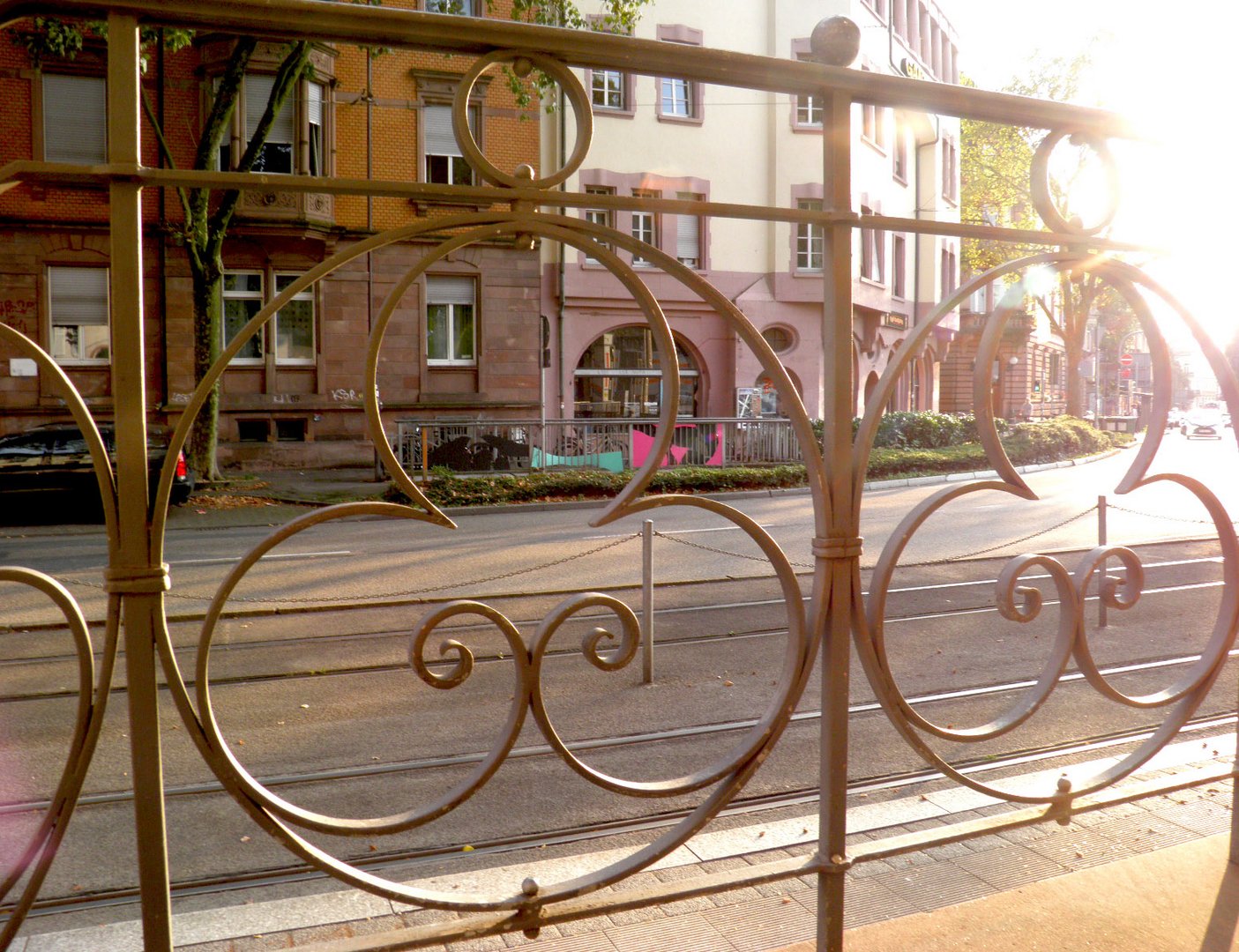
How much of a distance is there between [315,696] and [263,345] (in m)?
19.7

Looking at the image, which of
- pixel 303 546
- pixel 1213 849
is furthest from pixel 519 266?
pixel 1213 849

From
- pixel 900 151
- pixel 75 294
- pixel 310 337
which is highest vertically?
pixel 900 151

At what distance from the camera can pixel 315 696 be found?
20.3 feet

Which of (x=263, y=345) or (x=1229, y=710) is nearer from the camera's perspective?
(x=1229, y=710)

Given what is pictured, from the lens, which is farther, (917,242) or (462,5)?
(917,242)

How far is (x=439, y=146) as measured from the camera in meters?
26.2

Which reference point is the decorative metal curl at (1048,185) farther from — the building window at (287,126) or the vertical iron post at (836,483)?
the building window at (287,126)

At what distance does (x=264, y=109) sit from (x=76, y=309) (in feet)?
19.2

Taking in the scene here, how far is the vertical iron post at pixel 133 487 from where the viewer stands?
56.6 inches

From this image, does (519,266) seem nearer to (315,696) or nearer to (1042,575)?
(1042,575)

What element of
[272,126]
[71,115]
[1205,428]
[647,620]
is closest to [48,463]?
[71,115]

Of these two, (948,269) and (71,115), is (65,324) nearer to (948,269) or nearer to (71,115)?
(71,115)

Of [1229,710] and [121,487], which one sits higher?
[121,487]

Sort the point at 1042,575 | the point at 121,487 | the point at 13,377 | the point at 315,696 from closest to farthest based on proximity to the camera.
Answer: the point at 121,487 → the point at 315,696 → the point at 1042,575 → the point at 13,377
